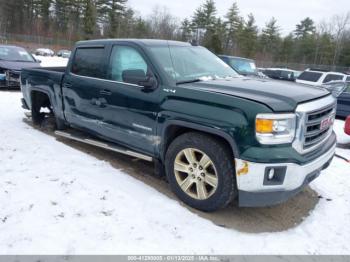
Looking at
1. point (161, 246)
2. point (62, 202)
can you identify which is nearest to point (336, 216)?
point (161, 246)

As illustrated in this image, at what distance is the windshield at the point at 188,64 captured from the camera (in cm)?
402

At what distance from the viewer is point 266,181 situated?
3121mm

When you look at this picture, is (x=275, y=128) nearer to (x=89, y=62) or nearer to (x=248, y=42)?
(x=89, y=62)

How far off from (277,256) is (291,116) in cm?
133

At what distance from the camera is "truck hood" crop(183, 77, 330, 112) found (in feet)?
10.3

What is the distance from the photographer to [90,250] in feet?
9.18

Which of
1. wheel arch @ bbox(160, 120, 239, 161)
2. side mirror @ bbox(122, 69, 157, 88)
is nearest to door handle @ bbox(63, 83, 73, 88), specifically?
side mirror @ bbox(122, 69, 157, 88)

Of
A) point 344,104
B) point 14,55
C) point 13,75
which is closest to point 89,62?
point 13,75

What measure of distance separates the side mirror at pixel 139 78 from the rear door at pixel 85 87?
0.79m

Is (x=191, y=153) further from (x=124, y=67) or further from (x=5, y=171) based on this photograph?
(x=5, y=171)

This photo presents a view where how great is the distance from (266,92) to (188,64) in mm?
1281

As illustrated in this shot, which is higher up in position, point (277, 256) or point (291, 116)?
point (291, 116)

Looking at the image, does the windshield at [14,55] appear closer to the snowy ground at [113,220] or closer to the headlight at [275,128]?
the snowy ground at [113,220]

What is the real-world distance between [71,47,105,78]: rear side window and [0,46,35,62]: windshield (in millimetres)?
7765
